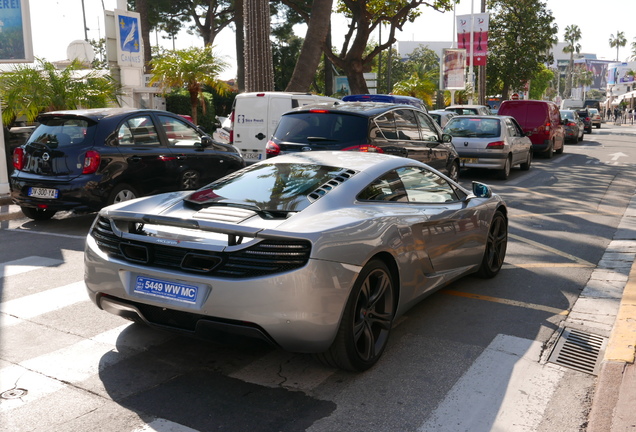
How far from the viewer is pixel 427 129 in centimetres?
1205

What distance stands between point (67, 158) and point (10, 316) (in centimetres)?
392

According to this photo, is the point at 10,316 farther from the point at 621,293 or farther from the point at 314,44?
the point at 314,44

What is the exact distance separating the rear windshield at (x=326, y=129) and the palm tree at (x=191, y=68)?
14.8 meters

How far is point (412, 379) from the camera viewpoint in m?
4.36

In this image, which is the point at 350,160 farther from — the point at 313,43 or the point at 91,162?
the point at 313,43

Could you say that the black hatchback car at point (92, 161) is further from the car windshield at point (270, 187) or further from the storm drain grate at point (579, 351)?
the storm drain grate at point (579, 351)

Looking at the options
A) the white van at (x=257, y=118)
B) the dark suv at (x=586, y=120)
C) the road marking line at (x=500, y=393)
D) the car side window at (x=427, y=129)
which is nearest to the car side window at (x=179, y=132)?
the white van at (x=257, y=118)

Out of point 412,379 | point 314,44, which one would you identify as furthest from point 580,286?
point 314,44

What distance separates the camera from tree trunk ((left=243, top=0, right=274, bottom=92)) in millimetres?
16734

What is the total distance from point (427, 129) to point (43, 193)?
6.57 meters

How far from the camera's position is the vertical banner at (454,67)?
3725 cm

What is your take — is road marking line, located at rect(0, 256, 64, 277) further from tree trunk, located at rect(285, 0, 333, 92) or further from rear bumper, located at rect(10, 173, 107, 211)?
tree trunk, located at rect(285, 0, 333, 92)

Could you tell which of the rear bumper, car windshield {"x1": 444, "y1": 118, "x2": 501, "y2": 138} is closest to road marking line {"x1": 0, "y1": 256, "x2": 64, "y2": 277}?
the rear bumper

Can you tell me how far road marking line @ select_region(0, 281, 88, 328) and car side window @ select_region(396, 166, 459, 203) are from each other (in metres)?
3.00
